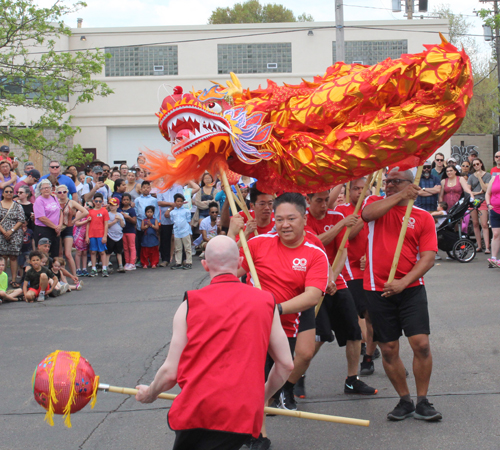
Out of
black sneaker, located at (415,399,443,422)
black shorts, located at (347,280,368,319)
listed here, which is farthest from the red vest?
black shorts, located at (347,280,368,319)

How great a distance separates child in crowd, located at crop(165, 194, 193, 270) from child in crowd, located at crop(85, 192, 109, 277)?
1421mm

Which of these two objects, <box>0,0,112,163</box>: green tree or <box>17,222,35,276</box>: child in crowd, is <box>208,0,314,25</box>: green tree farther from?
<box>17,222,35,276</box>: child in crowd

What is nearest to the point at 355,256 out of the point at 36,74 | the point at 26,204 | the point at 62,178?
the point at 26,204

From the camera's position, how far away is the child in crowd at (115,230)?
1190 centimetres

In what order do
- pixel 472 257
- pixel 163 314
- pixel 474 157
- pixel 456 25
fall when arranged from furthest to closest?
pixel 456 25, pixel 474 157, pixel 472 257, pixel 163 314

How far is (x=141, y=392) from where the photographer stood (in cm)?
305

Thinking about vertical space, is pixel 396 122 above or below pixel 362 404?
above

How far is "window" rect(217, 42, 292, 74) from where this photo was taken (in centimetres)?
2544

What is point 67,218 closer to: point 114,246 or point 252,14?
point 114,246

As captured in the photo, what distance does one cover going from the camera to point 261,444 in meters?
4.05

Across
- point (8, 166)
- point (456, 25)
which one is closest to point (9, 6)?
point (8, 166)

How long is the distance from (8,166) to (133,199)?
279 centimetres

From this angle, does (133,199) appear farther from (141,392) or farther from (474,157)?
(141,392)

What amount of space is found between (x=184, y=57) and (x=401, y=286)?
22427 mm
